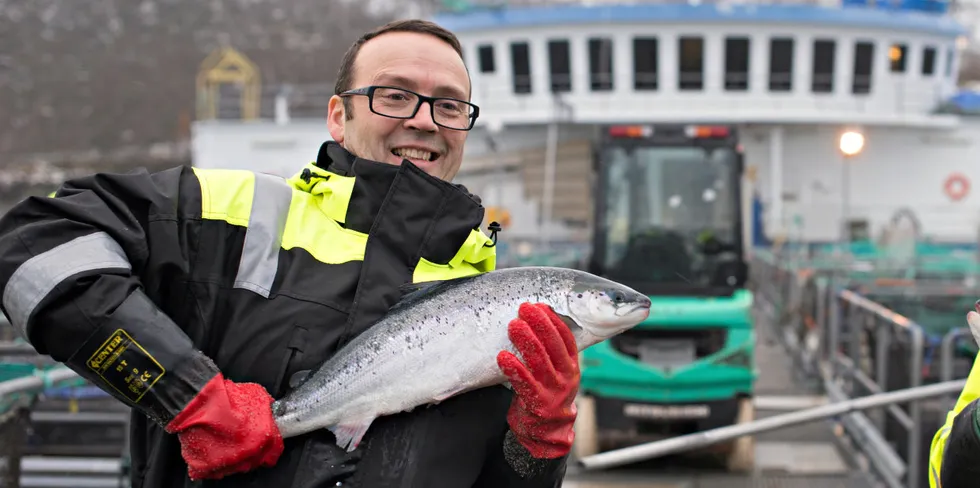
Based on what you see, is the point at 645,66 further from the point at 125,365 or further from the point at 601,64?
the point at 125,365

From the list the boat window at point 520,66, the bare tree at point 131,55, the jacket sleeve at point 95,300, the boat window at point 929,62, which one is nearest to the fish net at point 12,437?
the jacket sleeve at point 95,300

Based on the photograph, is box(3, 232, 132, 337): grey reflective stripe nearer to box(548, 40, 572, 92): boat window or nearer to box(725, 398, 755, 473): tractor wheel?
box(725, 398, 755, 473): tractor wheel

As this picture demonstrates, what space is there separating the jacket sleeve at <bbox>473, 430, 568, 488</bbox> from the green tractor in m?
4.83

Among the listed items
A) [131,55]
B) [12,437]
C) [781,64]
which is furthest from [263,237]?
[131,55]

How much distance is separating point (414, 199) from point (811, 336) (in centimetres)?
1024

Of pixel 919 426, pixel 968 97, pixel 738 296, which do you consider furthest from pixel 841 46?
pixel 919 426

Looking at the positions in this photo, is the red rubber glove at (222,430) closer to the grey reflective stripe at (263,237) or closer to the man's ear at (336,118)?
the grey reflective stripe at (263,237)

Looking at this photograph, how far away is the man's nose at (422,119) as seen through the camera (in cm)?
215

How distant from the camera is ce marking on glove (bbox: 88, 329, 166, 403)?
5.73ft

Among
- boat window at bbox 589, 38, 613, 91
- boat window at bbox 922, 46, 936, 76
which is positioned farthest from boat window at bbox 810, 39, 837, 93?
boat window at bbox 589, 38, 613, 91

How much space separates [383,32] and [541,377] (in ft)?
3.07

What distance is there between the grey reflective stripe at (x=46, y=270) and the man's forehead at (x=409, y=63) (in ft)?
2.52

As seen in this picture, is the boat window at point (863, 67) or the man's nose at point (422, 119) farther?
the boat window at point (863, 67)

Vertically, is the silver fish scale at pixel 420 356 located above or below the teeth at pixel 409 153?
below
